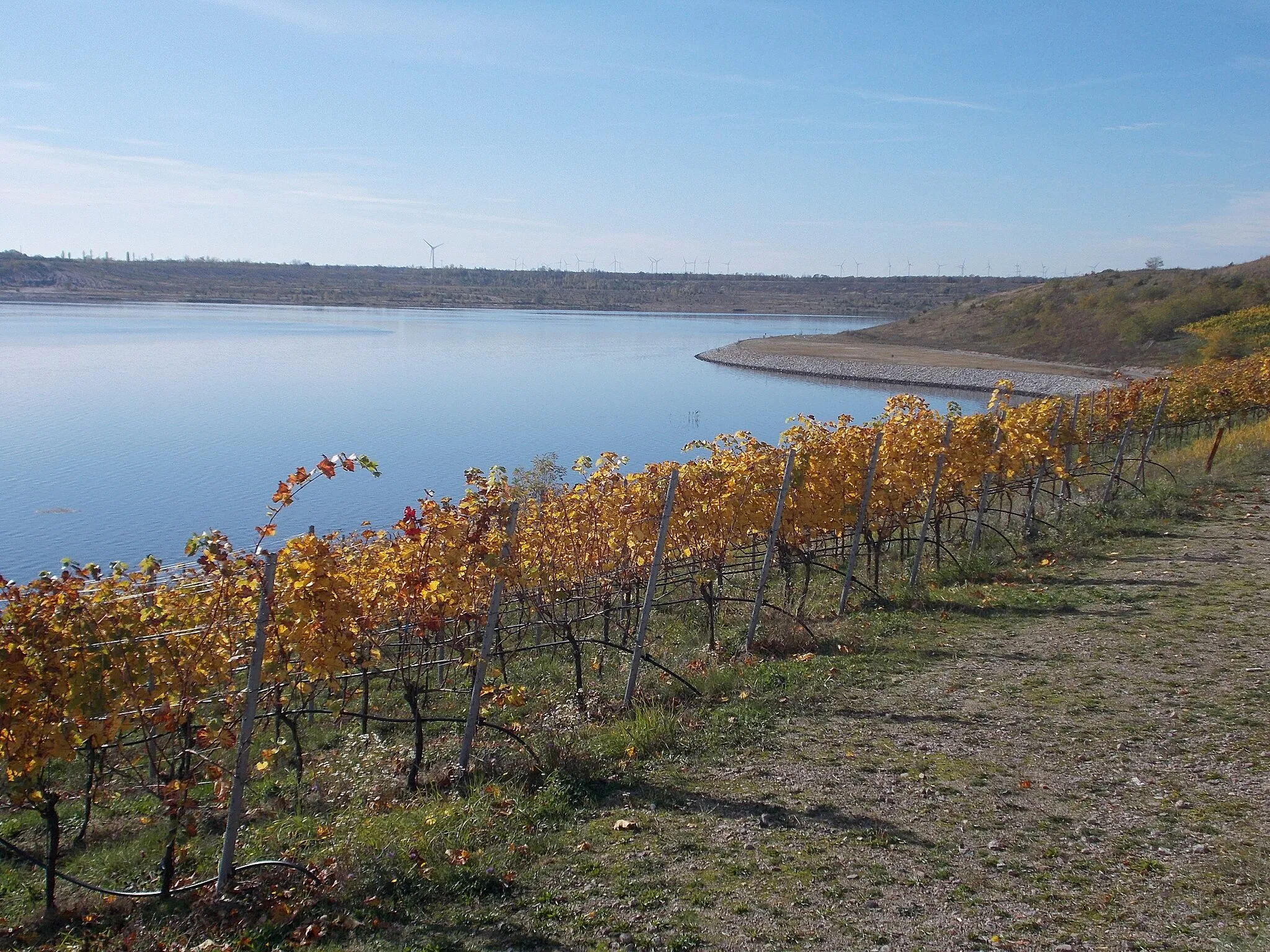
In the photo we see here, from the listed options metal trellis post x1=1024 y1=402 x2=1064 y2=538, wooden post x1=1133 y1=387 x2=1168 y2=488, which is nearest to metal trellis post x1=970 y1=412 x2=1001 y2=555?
metal trellis post x1=1024 y1=402 x2=1064 y2=538

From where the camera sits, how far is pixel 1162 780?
6445mm

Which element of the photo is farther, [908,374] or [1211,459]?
[908,374]

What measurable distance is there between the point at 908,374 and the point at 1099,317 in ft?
70.7

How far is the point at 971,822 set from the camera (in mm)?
5934

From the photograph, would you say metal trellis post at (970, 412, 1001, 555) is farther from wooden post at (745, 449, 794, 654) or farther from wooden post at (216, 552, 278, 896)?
wooden post at (216, 552, 278, 896)

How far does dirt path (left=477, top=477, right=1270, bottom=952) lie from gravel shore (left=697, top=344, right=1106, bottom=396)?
175 feet

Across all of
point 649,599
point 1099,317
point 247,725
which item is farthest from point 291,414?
point 1099,317

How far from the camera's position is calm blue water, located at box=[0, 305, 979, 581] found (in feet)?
94.8

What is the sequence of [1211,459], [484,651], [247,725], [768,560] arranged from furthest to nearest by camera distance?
[1211,459] → [768,560] → [484,651] → [247,725]

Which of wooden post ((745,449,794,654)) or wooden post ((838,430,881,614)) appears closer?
wooden post ((745,449,794,654))

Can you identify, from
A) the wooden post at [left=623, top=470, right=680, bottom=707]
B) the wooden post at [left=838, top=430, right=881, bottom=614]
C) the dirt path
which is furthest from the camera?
the wooden post at [left=838, top=430, right=881, bottom=614]

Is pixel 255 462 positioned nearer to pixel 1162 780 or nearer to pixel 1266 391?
pixel 1266 391

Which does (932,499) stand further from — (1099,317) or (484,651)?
(1099,317)

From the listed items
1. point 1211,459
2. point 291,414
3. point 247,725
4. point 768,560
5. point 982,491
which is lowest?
point 291,414
